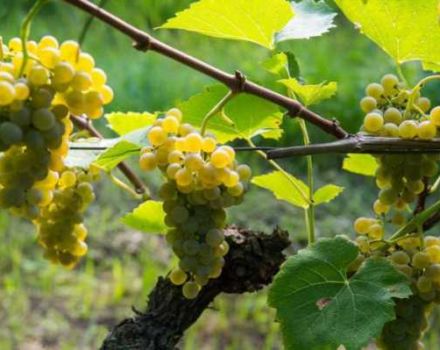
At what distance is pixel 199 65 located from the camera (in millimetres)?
532

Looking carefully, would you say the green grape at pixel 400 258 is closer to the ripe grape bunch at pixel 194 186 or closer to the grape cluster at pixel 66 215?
the ripe grape bunch at pixel 194 186

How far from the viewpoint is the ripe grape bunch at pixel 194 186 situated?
1.76 feet

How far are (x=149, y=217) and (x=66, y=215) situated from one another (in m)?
0.07

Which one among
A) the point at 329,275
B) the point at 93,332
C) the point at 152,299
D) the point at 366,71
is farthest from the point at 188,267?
the point at 366,71

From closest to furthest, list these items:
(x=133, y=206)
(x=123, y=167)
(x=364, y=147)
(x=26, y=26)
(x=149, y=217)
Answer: (x=26, y=26)
(x=364, y=147)
(x=149, y=217)
(x=123, y=167)
(x=133, y=206)

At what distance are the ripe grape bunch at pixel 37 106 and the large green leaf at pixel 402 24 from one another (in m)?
0.18

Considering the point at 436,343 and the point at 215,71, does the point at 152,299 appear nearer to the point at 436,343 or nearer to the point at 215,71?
the point at 215,71

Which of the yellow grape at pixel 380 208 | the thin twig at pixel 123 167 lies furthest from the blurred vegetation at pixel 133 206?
the yellow grape at pixel 380 208

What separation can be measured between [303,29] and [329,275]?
190 millimetres

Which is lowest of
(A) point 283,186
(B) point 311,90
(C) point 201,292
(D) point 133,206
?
(D) point 133,206

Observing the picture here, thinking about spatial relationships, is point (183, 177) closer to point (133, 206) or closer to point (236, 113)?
point (236, 113)

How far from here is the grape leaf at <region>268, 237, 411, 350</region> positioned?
1.86 feet

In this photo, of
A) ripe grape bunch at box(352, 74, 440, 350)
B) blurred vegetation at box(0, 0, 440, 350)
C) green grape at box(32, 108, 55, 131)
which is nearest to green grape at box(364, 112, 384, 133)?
ripe grape bunch at box(352, 74, 440, 350)


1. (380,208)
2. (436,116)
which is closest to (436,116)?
(436,116)
